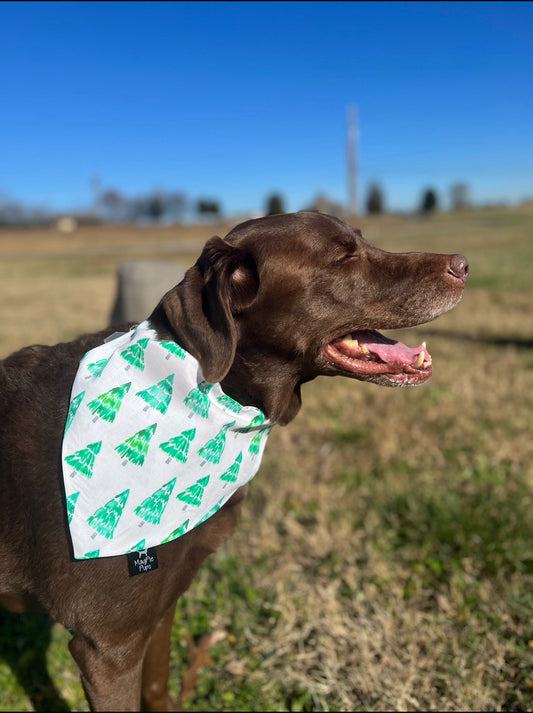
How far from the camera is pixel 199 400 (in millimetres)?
2027

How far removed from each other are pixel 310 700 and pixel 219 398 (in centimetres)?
143

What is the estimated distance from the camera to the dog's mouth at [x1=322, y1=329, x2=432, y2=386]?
2221mm

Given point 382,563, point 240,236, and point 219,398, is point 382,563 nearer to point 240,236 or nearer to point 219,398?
point 219,398

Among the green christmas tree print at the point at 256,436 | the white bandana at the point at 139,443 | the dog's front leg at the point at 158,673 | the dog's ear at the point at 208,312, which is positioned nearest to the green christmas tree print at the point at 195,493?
the white bandana at the point at 139,443

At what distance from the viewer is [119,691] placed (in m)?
2.03

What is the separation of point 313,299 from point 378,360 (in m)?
0.36

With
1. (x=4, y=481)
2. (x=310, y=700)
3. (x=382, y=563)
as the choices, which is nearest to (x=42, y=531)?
(x=4, y=481)

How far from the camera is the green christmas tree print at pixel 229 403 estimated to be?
2.07 m

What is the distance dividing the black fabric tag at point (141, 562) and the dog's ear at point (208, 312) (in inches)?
24.4

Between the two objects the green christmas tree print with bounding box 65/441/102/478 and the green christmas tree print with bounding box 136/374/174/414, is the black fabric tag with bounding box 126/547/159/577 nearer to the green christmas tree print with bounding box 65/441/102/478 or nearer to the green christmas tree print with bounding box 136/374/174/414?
the green christmas tree print with bounding box 65/441/102/478

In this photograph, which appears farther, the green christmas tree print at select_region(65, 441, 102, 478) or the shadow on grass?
the shadow on grass

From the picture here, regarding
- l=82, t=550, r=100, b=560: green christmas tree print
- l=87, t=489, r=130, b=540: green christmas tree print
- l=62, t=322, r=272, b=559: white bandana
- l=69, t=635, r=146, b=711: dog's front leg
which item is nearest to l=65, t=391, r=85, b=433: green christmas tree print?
l=62, t=322, r=272, b=559: white bandana

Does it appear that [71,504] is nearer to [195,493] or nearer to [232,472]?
[195,493]

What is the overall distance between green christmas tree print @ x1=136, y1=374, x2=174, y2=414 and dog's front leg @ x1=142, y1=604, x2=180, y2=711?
0.95 m
